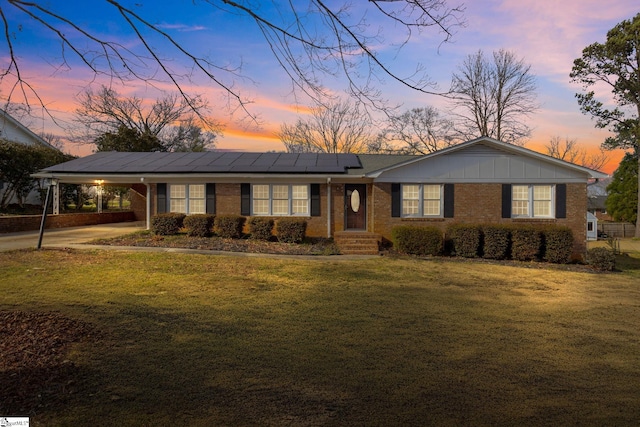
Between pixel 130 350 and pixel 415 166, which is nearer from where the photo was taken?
pixel 130 350

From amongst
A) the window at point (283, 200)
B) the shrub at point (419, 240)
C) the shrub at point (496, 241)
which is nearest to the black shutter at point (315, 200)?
Result: the window at point (283, 200)

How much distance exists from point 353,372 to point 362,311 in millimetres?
2576

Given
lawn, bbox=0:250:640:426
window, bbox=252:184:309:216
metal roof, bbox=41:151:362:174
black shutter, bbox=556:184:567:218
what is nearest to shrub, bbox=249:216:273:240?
window, bbox=252:184:309:216

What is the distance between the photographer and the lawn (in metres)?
3.33

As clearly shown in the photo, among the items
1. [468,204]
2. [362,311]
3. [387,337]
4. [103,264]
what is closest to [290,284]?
[362,311]

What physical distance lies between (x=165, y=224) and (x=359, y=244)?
804cm

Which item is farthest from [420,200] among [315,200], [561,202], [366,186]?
[561,202]

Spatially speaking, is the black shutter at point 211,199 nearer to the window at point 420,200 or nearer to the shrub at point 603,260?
the window at point 420,200

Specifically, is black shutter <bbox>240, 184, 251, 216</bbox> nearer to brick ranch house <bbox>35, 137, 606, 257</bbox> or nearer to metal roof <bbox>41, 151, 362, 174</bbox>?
brick ranch house <bbox>35, 137, 606, 257</bbox>

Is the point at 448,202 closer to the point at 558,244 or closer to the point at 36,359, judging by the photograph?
the point at 558,244

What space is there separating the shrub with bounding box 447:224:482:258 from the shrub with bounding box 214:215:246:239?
833cm

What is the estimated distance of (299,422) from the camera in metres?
3.13

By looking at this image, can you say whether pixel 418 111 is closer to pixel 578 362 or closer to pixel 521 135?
pixel 521 135

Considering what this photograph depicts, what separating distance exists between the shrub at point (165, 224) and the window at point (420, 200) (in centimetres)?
936
